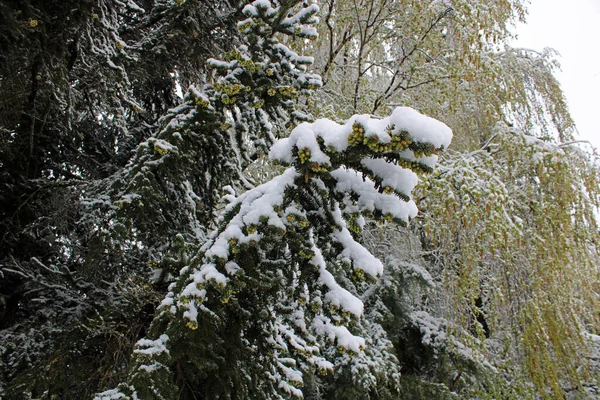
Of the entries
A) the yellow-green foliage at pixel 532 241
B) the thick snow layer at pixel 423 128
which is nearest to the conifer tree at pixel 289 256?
the thick snow layer at pixel 423 128

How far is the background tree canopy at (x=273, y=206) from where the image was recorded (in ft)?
4.47

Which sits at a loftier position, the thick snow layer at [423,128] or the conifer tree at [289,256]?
the thick snow layer at [423,128]

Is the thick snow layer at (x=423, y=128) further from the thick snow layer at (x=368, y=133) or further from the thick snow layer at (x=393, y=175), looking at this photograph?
the thick snow layer at (x=393, y=175)

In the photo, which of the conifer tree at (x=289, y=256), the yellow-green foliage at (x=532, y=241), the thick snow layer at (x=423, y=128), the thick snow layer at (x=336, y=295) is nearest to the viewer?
the thick snow layer at (x=423, y=128)

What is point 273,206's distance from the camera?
130 cm

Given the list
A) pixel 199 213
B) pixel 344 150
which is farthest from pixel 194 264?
pixel 199 213

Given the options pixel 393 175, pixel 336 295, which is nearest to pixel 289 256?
pixel 336 295

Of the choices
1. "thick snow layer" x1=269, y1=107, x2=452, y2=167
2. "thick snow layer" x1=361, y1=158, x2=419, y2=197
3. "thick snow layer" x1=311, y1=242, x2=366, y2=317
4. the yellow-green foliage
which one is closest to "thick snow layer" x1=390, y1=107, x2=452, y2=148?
"thick snow layer" x1=269, y1=107, x2=452, y2=167

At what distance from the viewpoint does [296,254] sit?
1438 millimetres

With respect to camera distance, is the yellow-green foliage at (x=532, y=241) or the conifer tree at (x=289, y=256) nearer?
the conifer tree at (x=289, y=256)

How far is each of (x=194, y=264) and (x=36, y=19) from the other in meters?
1.56

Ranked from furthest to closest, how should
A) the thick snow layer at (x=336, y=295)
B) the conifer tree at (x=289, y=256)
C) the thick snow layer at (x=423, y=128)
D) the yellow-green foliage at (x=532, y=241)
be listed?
1. the yellow-green foliage at (x=532, y=241)
2. the thick snow layer at (x=336, y=295)
3. the conifer tree at (x=289, y=256)
4. the thick snow layer at (x=423, y=128)

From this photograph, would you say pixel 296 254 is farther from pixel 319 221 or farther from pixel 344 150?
pixel 344 150

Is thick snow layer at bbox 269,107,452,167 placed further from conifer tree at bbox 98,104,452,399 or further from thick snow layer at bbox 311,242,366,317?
thick snow layer at bbox 311,242,366,317
